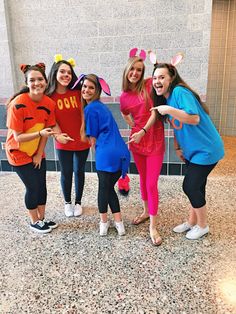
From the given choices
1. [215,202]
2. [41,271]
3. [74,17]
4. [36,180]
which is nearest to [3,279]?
[41,271]

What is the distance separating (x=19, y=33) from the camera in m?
2.92

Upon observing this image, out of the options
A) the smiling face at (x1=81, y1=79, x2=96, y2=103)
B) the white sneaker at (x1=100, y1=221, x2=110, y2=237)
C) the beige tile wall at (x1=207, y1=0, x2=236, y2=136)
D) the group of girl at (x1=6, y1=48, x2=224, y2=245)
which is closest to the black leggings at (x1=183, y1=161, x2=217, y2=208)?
the group of girl at (x1=6, y1=48, x2=224, y2=245)

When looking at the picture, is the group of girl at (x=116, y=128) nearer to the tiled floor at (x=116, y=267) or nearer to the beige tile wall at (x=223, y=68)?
the tiled floor at (x=116, y=267)

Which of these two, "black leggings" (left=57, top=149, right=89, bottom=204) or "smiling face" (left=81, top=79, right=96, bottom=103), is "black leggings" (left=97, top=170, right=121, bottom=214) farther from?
"smiling face" (left=81, top=79, right=96, bottom=103)

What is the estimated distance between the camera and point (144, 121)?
1866 millimetres

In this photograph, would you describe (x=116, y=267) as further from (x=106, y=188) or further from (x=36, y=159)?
(x=36, y=159)

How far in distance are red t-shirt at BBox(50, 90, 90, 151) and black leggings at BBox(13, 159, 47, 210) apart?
28 cm

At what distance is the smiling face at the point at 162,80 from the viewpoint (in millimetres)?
1650

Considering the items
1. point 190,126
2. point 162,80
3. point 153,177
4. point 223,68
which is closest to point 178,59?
point 162,80

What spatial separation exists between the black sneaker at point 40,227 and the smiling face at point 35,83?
92 centimetres

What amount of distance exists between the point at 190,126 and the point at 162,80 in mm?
317

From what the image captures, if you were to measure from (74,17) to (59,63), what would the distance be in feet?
3.61

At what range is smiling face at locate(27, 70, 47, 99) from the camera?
175 cm

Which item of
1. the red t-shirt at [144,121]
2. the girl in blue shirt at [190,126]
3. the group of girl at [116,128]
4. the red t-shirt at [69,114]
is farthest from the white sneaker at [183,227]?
the red t-shirt at [69,114]
